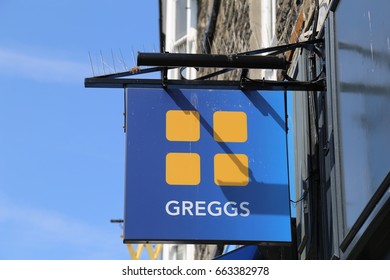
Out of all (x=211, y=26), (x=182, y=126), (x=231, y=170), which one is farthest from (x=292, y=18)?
(x=211, y=26)

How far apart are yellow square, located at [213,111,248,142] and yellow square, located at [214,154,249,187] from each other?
11 centimetres

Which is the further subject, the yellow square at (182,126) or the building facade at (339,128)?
the yellow square at (182,126)

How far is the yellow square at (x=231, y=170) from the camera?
5.90m

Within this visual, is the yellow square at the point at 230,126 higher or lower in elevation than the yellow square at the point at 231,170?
higher

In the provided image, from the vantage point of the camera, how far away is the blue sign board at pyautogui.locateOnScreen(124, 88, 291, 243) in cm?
576

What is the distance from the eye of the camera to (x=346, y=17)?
224 inches

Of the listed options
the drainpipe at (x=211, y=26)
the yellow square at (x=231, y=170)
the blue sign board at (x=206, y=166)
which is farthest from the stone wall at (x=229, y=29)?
the yellow square at (x=231, y=170)

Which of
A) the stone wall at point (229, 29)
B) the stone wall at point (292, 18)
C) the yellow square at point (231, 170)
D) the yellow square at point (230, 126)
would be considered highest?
the stone wall at point (229, 29)

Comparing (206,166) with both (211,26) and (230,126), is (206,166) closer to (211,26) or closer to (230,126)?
(230,126)

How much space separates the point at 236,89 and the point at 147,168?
77 cm

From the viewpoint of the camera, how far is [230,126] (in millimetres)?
6086

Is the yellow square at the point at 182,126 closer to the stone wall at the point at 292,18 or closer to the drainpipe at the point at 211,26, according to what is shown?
the stone wall at the point at 292,18
